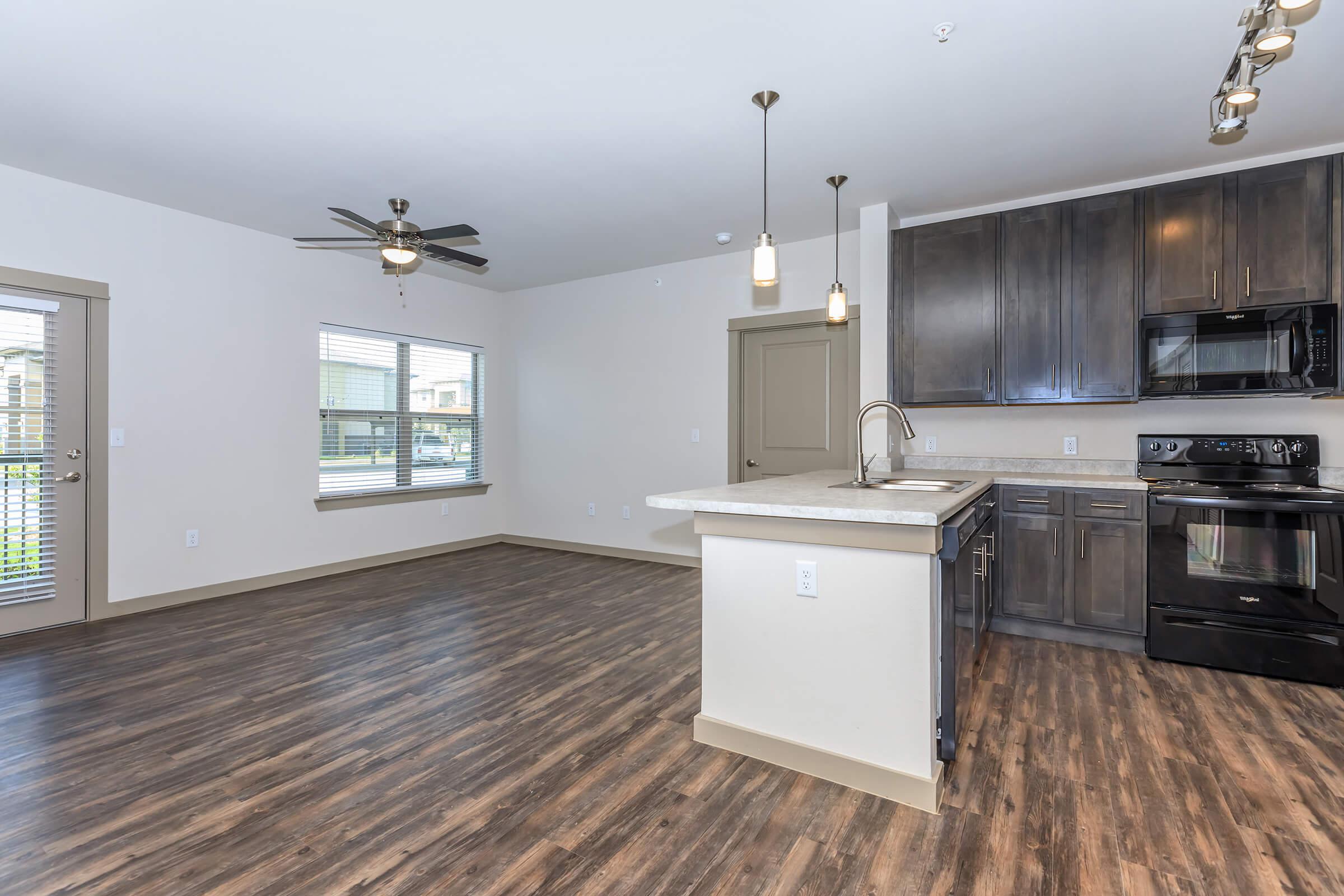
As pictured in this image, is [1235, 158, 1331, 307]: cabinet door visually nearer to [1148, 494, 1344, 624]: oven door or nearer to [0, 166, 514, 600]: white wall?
[1148, 494, 1344, 624]: oven door

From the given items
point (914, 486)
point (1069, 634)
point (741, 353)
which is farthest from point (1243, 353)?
point (741, 353)

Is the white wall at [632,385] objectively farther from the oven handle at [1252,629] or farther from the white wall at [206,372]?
the oven handle at [1252,629]

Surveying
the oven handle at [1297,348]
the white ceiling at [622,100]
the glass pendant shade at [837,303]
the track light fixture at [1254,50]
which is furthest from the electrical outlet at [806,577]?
the oven handle at [1297,348]

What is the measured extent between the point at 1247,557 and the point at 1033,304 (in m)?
1.69

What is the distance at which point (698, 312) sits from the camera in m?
5.41

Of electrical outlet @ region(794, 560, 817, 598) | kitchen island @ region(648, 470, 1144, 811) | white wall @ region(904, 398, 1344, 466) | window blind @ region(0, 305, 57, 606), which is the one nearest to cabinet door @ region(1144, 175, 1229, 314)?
white wall @ region(904, 398, 1344, 466)

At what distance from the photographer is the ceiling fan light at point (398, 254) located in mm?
3699

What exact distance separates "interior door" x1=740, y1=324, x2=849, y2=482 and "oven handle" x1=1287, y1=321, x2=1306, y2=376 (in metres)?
2.39

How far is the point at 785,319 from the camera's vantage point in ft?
16.2

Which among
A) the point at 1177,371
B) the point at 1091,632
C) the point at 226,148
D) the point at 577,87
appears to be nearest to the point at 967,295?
the point at 1177,371

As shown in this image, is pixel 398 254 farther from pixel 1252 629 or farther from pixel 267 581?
pixel 1252 629

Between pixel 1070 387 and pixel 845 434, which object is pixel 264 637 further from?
pixel 1070 387

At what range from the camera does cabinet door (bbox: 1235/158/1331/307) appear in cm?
307

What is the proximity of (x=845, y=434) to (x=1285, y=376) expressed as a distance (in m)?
2.42
